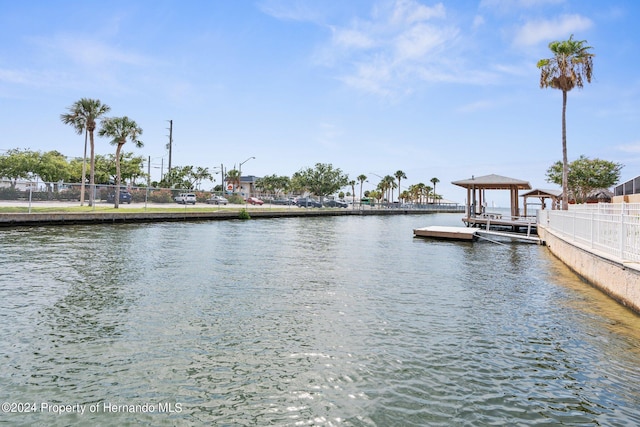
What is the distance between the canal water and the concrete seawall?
1.01 feet

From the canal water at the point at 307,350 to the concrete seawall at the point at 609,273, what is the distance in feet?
1.01

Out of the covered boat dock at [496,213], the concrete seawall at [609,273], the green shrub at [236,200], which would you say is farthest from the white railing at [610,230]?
the green shrub at [236,200]

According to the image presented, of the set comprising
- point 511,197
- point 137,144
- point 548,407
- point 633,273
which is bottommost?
point 548,407

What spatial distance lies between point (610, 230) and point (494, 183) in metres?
23.0

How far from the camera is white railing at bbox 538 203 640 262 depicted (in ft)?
28.4

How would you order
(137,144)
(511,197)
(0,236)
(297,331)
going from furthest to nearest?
1. (137,144)
2. (511,197)
3. (0,236)
4. (297,331)

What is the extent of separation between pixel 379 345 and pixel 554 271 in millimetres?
11037

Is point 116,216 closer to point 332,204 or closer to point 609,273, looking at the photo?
point 609,273

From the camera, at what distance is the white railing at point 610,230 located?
867 centimetres

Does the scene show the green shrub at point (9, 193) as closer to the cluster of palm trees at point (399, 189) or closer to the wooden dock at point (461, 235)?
the wooden dock at point (461, 235)

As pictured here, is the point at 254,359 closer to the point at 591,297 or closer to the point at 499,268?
the point at 591,297

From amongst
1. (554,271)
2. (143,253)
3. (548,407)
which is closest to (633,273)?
(548,407)

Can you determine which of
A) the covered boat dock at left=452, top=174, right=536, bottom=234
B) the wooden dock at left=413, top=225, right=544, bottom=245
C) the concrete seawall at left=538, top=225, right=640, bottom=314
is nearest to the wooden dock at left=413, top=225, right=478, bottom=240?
the wooden dock at left=413, top=225, right=544, bottom=245

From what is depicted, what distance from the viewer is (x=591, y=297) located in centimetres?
987
